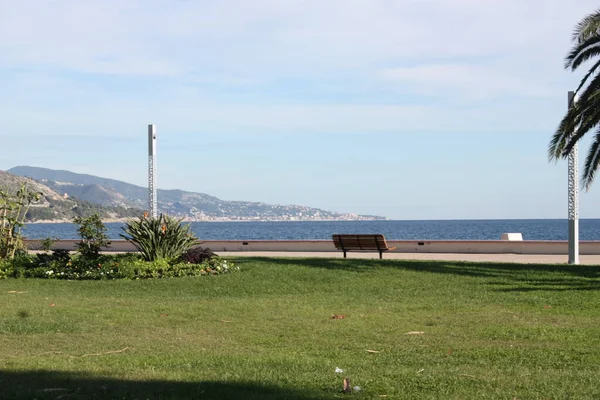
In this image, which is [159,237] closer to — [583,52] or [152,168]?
[152,168]

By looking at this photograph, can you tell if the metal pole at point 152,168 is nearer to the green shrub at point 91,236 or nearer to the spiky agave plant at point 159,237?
the green shrub at point 91,236

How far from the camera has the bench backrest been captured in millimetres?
23094

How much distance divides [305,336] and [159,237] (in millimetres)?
9645

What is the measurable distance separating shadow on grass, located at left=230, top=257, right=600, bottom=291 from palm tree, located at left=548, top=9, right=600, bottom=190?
3.15 metres

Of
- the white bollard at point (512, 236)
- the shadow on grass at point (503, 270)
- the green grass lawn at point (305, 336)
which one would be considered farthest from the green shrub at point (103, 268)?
the white bollard at point (512, 236)

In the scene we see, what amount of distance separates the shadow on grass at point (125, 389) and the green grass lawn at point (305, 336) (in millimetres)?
16

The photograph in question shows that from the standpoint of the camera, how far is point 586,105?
1973 cm

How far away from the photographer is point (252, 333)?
1017 cm

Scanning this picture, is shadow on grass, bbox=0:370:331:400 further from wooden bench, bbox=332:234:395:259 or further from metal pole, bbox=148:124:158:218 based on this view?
metal pole, bbox=148:124:158:218

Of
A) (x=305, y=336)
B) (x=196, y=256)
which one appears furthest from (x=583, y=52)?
(x=305, y=336)

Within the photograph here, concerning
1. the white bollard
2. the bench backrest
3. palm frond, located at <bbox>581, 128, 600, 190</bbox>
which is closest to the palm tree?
palm frond, located at <bbox>581, 128, 600, 190</bbox>

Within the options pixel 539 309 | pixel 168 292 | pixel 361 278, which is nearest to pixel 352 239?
pixel 361 278

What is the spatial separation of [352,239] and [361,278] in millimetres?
6680

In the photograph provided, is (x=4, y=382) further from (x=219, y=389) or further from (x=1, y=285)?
(x=1, y=285)
